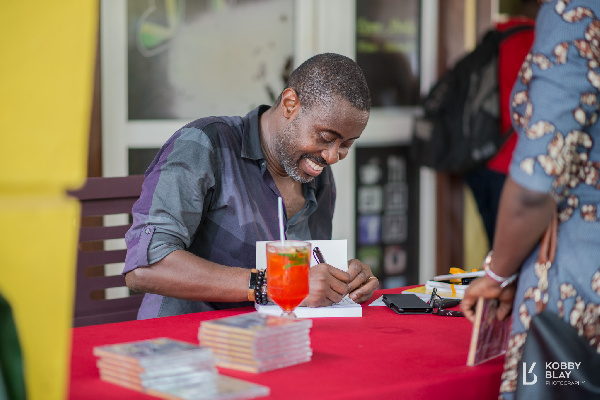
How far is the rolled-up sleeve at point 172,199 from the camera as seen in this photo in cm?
209

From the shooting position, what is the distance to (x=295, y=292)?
1.73 m

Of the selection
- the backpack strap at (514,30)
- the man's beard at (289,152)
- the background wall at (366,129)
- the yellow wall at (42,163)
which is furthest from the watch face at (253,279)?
the backpack strap at (514,30)

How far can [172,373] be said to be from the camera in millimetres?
1271

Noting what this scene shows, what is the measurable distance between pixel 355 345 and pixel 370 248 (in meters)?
3.06

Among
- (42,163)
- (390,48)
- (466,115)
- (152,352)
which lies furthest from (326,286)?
(390,48)

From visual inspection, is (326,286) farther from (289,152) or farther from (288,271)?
(289,152)

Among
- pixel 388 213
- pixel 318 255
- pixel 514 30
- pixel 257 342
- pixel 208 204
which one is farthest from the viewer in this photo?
pixel 388 213

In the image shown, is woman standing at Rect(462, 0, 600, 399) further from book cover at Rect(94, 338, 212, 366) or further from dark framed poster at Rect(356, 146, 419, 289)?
dark framed poster at Rect(356, 146, 419, 289)

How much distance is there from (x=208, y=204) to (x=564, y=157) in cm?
122

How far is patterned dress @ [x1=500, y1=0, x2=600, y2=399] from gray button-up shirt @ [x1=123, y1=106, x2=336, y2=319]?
1032 mm

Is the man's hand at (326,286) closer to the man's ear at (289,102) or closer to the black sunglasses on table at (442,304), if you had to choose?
the black sunglasses on table at (442,304)

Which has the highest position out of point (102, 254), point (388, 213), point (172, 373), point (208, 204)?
point (208, 204)

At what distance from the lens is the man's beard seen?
2324 millimetres

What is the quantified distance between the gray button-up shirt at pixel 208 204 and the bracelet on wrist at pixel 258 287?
250mm
